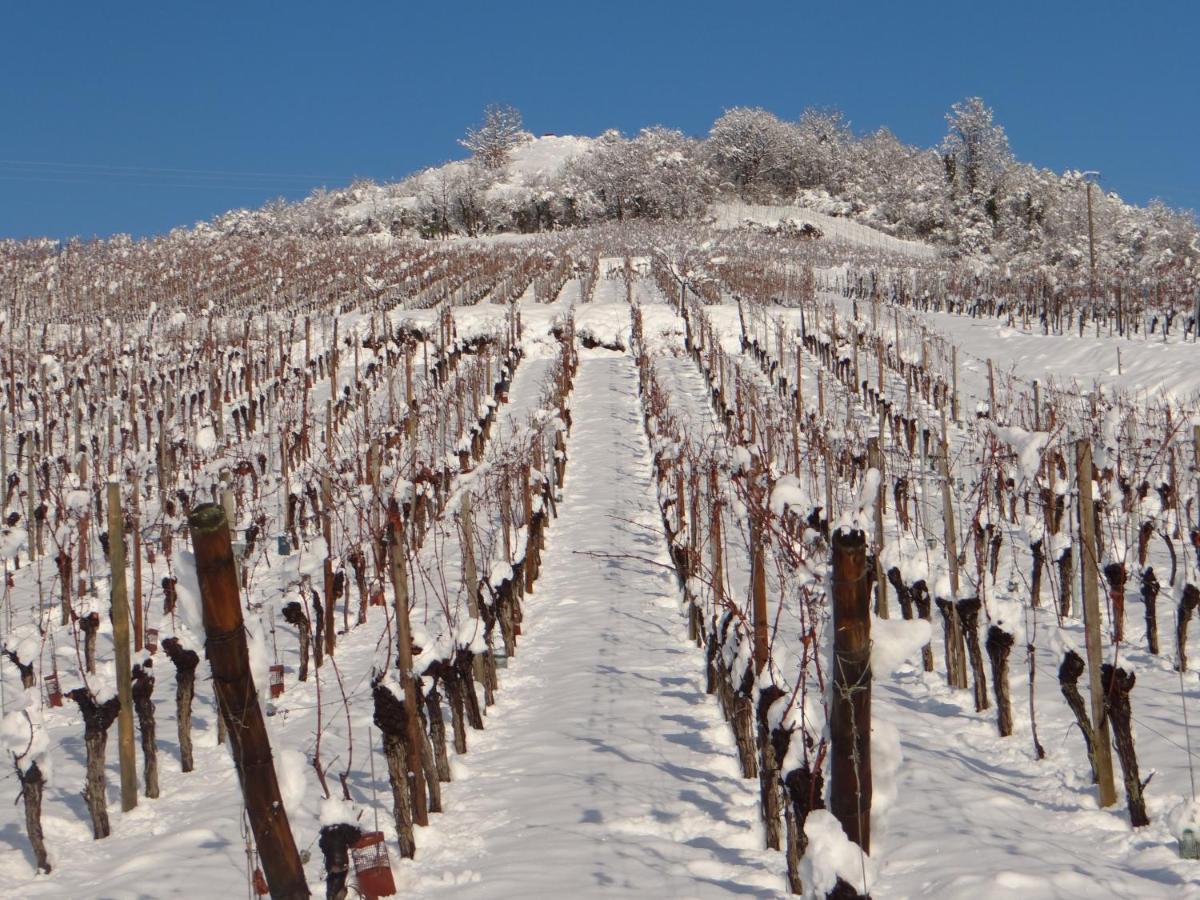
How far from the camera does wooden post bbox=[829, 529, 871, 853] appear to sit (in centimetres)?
324

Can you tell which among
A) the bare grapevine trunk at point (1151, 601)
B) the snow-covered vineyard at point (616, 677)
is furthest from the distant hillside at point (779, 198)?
the bare grapevine trunk at point (1151, 601)

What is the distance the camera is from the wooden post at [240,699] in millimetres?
3178

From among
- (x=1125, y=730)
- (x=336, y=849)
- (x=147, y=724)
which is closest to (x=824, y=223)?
(x=1125, y=730)

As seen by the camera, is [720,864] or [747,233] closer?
[720,864]

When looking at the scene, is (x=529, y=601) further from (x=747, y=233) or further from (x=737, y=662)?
(x=747, y=233)

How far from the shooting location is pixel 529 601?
11.4m

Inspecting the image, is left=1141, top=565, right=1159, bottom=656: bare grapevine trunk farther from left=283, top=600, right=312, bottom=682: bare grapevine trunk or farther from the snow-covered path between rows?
Result: left=283, top=600, right=312, bottom=682: bare grapevine trunk

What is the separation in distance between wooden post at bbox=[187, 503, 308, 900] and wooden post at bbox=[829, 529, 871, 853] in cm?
182

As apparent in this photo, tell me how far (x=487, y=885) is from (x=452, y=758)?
2224 millimetres

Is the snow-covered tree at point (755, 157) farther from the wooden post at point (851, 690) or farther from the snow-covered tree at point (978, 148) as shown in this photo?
the wooden post at point (851, 690)

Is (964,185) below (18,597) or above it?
above

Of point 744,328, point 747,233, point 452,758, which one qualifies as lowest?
point 452,758

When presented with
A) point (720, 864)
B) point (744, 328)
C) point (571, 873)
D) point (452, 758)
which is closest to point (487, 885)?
point (571, 873)

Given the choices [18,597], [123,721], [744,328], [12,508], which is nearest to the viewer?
[123,721]
